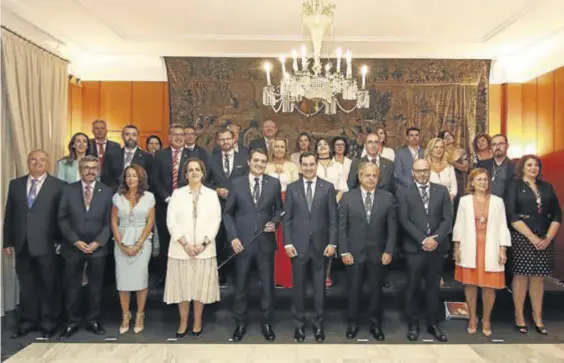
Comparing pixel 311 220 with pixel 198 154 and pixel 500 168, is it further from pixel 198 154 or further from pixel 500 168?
pixel 500 168

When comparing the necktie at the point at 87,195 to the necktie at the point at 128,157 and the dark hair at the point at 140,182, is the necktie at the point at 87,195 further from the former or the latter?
the necktie at the point at 128,157

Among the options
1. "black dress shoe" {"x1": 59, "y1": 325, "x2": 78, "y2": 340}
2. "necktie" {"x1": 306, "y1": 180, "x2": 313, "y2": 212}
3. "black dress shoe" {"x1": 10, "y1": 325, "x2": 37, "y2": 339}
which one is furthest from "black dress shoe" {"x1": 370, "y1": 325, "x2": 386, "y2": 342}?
"black dress shoe" {"x1": 10, "y1": 325, "x2": 37, "y2": 339}

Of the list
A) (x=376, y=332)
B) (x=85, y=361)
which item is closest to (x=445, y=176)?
(x=376, y=332)

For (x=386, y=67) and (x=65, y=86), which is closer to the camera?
(x=65, y=86)

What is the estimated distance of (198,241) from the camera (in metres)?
4.54

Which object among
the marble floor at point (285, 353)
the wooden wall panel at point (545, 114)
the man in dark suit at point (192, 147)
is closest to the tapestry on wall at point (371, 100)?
the wooden wall panel at point (545, 114)

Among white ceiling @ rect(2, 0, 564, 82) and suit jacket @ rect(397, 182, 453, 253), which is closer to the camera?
suit jacket @ rect(397, 182, 453, 253)

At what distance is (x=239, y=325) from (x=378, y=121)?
14.6 ft

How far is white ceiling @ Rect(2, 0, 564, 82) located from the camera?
5520 millimetres

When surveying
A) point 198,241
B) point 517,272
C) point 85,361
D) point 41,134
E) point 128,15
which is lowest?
point 85,361

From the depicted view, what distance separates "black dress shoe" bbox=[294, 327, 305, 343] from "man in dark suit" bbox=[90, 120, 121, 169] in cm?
285

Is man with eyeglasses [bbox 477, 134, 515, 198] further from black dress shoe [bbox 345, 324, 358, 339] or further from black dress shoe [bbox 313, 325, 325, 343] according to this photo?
black dress shoe [bbox 313, 325, 325, 343]

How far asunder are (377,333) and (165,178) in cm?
264

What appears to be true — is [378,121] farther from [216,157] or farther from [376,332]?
[376,332]
